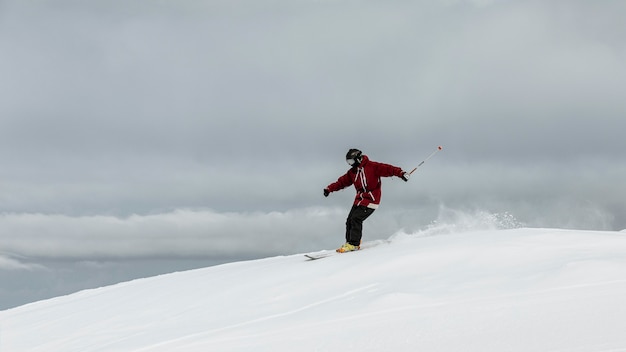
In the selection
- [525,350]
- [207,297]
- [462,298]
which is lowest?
[525,350]

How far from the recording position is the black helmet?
11742 mm

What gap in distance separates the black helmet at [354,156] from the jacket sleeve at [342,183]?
1.58 feet

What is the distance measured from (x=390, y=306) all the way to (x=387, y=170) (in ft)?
16.8

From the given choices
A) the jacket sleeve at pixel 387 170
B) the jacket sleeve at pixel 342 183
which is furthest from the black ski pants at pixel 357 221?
the jacket sleeve at pixel 387 170

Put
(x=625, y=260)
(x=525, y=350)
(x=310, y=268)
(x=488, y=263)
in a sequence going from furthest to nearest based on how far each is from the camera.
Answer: (x=310, y=268)
(x=488, y=263)
(x=625, y=260)
(x=525, y=350)

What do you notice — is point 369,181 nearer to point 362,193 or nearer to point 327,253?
point 362,193

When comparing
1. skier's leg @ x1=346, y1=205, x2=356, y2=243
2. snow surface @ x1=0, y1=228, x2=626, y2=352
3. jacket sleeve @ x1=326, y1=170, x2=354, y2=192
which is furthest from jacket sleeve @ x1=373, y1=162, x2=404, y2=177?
snow surface @ x1=0, y1=228, x2=626, y2=352

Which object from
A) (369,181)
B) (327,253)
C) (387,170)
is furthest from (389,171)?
(327,253)

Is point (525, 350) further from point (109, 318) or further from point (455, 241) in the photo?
point (109, 318)

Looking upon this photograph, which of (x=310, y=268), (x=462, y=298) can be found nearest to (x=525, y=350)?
(x=462, y=298)

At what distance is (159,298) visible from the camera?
10359 mm

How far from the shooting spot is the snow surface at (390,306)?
18.7ft

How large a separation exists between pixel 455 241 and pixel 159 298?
5102 mm

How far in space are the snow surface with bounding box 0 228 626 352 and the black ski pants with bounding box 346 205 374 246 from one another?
0.40 metres
